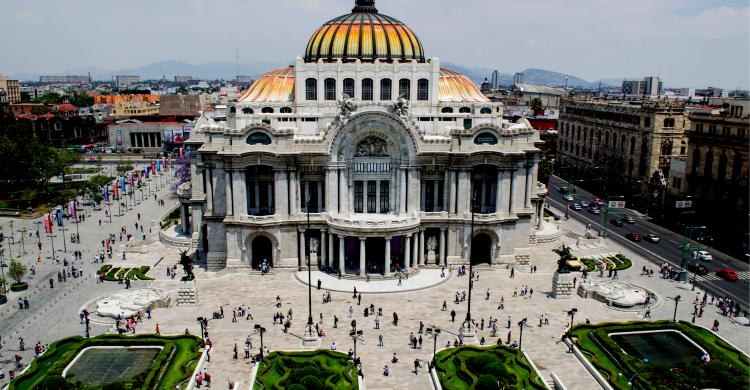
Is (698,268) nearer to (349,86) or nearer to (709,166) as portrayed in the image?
(709,166)

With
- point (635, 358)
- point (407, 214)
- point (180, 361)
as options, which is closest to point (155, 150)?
point (407, 214)

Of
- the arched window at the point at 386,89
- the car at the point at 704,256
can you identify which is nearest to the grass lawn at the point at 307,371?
the arched window at the point at 386,89

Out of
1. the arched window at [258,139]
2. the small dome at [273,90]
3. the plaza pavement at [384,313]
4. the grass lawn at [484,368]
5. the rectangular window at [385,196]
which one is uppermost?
the small dome at [273,90]

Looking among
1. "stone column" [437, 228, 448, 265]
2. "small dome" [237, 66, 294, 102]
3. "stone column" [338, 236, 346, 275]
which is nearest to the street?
"stone column" [437, 228, 448, 265]

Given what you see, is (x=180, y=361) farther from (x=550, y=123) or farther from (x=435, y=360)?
(x=550, y=123)

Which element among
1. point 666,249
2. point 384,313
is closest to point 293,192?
point 384,313

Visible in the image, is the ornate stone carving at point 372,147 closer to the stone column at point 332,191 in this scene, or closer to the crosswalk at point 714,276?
the stone column at point 332,191
